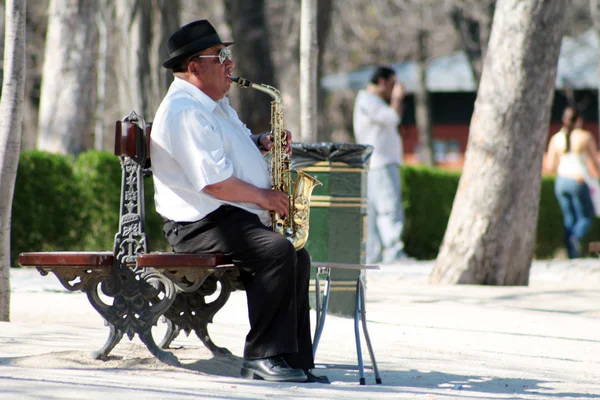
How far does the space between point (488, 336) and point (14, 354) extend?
3209mm

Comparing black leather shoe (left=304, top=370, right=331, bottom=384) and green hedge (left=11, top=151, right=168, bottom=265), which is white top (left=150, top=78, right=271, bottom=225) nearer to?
black leather shoe (left=304, top=370, right=331, bottom=384)

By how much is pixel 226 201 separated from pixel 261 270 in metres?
0.38

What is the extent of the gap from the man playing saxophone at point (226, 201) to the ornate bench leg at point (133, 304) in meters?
0.22

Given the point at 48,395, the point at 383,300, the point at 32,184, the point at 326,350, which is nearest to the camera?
the point at 48,395

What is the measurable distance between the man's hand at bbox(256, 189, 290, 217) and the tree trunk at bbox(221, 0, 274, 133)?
510 inches

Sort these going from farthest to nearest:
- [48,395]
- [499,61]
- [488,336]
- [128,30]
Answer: [128,30] < [499,61] < [488,336] < [48,395]

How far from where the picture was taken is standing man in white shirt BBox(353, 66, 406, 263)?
528 inches

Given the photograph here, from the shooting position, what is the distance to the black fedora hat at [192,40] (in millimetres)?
5645

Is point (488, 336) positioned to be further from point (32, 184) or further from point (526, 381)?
point (32, 184)

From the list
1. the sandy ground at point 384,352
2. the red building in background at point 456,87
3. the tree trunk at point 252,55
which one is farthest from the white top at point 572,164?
the red building in background at point 456,87

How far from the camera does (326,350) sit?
6695mm

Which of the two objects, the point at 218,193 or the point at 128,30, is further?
the point at 128,30

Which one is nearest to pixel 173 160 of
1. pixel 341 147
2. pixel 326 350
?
pixel 326 350

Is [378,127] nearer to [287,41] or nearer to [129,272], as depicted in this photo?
[129,272]
